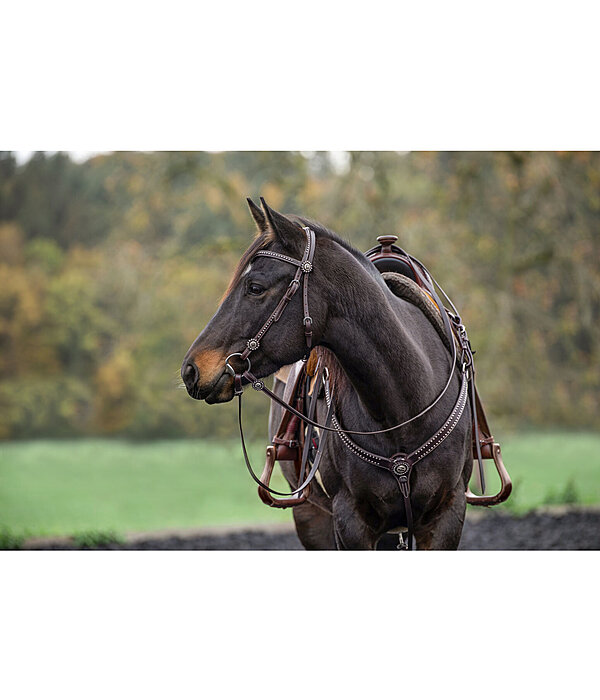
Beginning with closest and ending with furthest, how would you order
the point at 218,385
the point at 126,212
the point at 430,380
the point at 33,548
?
the point at 218,385 < the point at 430,380 < the point at 33,548 < the point at 126,212

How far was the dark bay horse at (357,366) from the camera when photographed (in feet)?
7.59

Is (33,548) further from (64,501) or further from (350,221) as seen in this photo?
(350,221)

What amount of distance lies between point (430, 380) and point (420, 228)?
451 cm

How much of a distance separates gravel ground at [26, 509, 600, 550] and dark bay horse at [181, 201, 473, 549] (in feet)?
12.3

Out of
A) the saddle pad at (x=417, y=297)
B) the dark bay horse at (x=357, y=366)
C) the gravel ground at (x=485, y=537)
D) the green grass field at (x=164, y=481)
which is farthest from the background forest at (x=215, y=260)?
the dark bay horse at (x=357, y=366)

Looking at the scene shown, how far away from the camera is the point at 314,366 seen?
284 cm

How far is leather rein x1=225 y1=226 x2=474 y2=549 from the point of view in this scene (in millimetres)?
2307

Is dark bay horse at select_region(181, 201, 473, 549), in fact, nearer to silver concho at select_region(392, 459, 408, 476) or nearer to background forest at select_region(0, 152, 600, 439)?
silver concho at select_region(392, 459, 408, 476)

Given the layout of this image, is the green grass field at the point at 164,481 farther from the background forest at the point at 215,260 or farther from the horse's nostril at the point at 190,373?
the horse's nostril at the point at 190,373

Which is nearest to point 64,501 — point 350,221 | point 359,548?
point 350,221

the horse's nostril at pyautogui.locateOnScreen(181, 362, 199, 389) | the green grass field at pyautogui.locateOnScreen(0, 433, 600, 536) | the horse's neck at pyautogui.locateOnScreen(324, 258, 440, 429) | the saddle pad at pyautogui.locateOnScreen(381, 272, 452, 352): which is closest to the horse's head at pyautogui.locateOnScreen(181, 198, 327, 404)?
the horse's nostril at pyautogui.locateOnScreen(181, 362, 199, 389)

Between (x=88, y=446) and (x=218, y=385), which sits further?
(x=88, y=446)

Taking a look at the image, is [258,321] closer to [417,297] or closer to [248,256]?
[248,256]

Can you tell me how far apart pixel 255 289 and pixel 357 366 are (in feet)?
1.41
